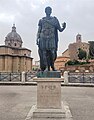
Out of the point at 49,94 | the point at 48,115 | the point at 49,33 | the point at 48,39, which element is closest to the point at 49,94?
the point at 49,94

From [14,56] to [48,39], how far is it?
56369mm

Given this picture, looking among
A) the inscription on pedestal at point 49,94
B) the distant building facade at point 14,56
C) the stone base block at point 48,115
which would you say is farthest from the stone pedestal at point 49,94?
the distant building facade at point 14,56

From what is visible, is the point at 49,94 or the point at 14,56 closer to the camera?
the point at 49,94

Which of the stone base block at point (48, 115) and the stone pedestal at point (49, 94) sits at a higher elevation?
the stone pedestal at point (49, 94)

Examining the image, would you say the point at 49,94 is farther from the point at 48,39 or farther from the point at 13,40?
the point at 13,40

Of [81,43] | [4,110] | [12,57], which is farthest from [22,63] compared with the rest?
[4,110]

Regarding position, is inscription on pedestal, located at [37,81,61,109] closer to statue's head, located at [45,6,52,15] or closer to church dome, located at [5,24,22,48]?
statue's head, located at [45,6,52,15]

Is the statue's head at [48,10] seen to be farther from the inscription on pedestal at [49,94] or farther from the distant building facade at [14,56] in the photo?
the distant building facade at [14,56]

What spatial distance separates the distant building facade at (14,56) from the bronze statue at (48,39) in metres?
51.9

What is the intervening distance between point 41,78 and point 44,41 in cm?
137

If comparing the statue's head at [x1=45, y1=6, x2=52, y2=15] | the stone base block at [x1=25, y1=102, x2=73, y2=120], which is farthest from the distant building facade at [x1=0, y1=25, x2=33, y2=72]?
the stone base block at [x1=25, y1=102, x2=73, y2=120]

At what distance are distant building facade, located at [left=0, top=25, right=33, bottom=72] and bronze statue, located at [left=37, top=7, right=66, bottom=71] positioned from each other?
51.9 metres

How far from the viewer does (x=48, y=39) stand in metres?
7.47

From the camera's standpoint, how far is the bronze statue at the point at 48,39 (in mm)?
7475
